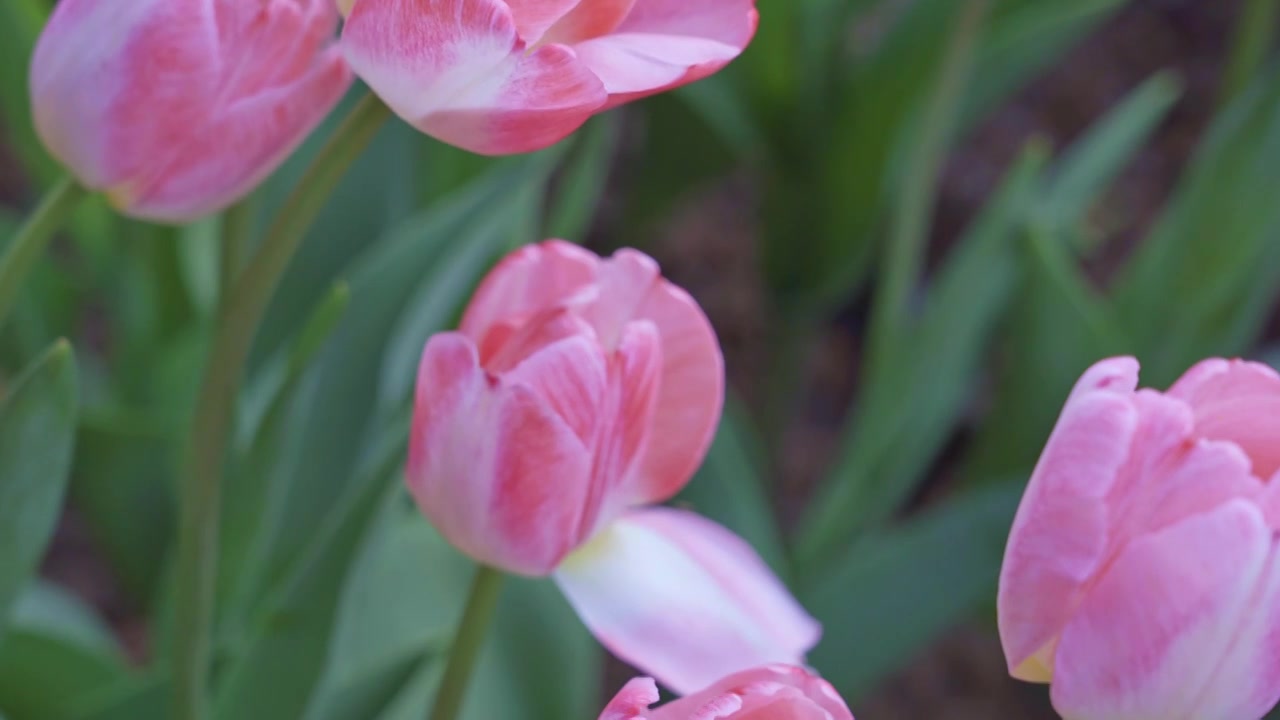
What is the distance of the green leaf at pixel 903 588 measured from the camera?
30.2 inches

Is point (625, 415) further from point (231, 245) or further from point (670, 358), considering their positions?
point (231, 245)

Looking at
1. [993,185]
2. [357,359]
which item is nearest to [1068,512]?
[357,359]

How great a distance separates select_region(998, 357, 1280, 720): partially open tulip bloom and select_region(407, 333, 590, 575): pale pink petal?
0.10 metres

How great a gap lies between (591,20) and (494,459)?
0.09 metres

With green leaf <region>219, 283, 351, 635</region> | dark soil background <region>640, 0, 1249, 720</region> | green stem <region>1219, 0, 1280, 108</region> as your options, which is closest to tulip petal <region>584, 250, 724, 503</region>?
green leaf <region>219, 283, 351, 635</region>

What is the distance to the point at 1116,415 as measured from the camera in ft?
0.85

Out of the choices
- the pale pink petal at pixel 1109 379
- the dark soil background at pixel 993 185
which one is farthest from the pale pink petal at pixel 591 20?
the dark soil background at pixel 993 185

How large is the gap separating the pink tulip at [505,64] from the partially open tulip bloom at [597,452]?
51mm

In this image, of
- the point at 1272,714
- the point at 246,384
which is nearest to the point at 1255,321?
the point at 1272,714

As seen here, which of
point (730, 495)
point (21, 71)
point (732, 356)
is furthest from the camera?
point (732, 356)

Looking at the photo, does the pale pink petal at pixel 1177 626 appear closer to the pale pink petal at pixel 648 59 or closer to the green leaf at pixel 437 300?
the pale pink petal at pixel 648 59

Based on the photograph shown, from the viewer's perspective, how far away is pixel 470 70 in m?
0.27

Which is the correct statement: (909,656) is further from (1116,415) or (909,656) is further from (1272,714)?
(1116,415)

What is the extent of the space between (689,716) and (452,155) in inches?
25.1
